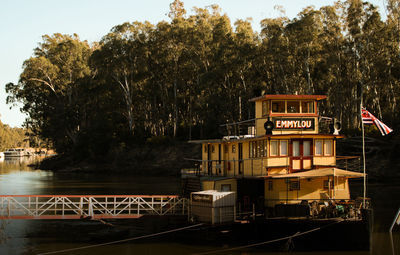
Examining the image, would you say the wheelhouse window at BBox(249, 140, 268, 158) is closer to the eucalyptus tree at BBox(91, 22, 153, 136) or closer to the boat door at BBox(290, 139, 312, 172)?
the boat door at BBox(290, 139, 312, 172)

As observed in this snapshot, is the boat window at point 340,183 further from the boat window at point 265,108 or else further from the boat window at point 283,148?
the boat window at point 265,108

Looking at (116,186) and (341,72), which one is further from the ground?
(341,72)

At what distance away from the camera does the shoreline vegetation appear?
240 ft

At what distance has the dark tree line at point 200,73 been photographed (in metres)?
73.2

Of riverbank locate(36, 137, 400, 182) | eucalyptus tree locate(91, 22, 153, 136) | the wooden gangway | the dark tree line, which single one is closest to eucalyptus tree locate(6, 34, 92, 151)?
the dark tree line

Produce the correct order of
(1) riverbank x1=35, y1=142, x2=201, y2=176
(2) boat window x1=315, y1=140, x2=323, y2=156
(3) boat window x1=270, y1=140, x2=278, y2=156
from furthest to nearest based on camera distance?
(1) riverbank x1=35, y1=142, x2=201, y2=176, (2) boat window x1=315, y1=140, x2=323, y2=156, (3) boat window x1=270, y1=140, x2=278, y2=156

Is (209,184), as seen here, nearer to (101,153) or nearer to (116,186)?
(116,186)

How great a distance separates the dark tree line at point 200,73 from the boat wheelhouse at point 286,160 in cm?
4250

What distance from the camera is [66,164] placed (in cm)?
10312

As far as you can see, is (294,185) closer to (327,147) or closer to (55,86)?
(327,147)

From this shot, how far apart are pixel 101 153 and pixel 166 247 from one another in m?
72.3

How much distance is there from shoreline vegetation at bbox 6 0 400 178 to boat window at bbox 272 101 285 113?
39.2 metres

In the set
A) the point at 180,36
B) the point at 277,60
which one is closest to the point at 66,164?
the point at 180,36

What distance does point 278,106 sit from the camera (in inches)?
1217
